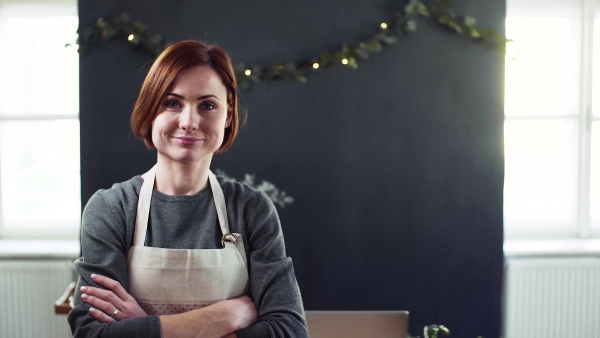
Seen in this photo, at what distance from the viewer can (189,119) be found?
4.06 ft

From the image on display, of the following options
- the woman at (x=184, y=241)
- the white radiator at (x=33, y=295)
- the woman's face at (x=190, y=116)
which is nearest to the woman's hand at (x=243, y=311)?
the woman at (x=184, y=241)

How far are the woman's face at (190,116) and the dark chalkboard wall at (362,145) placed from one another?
189 centimetres

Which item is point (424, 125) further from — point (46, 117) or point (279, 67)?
point (46, 117)

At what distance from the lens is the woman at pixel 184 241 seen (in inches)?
48.9

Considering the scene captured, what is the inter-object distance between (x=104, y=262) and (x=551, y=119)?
3.26 meters

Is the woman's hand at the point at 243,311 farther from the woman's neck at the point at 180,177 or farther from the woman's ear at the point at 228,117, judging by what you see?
the woman's ear at the point at 228,117

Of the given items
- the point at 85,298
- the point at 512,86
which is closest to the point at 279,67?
the point at 512,86

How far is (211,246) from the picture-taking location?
130cm

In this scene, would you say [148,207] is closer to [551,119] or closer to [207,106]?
[207,106]

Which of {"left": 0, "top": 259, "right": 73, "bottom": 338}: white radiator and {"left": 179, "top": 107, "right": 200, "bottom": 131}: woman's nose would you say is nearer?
{"left": 179, "top": 107, "right": 200, "bottom": 131}: woman's nose

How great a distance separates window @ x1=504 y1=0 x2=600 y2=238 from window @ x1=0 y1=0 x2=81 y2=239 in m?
2.64

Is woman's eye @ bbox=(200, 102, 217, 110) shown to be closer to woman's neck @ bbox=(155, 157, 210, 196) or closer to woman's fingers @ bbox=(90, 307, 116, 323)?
woman's neck @ bbox=(155, 157, 210, 196)

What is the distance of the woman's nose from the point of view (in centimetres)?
124

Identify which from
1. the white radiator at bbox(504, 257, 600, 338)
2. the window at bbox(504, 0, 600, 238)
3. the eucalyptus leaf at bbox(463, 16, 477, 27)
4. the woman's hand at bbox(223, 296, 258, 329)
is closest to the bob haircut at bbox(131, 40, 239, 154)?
the woman's hand at bbox(223, 296, 258, 329)
